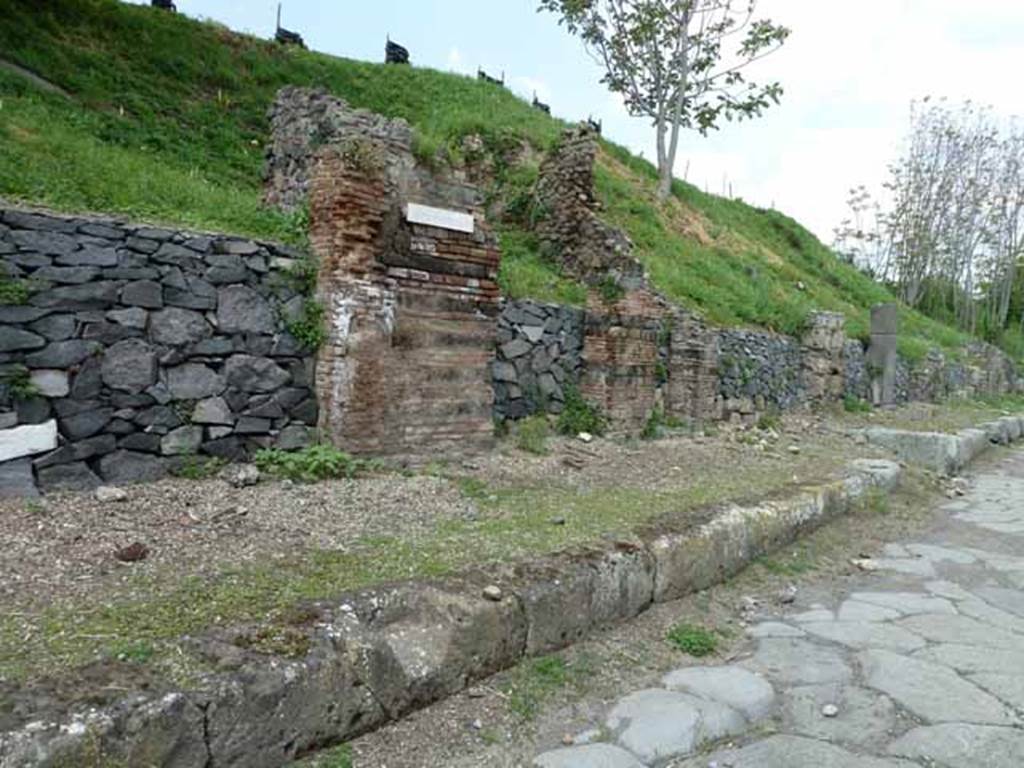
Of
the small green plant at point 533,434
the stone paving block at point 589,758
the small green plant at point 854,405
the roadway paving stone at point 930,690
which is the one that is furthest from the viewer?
the small green plant at point 854,405

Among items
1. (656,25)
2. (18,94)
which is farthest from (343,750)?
(656,25)

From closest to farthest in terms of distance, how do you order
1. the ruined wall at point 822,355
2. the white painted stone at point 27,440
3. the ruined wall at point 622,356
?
the white painted stone at point 27,440 < the ruined wall at point 622,356 < the ruined wall at point 822,355

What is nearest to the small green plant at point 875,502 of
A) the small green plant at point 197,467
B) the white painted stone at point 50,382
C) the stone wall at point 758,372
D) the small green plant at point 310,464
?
the stone wall at point 758,372

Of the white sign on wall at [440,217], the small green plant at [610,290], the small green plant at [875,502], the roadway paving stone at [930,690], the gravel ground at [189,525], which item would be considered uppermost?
the white sign on wall at [440,217]

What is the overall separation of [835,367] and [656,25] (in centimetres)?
1147

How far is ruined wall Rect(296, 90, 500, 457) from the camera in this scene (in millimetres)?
5242

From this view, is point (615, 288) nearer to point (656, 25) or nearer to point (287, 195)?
point (287, 195)

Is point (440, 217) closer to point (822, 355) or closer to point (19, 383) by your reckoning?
point (19, 383)

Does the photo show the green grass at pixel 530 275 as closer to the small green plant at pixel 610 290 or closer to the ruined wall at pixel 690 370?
the small green plant at pixel 610 290

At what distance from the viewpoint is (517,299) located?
7.38 metres

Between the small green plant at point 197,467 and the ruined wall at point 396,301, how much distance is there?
2.51 feet

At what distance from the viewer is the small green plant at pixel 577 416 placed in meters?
7.70

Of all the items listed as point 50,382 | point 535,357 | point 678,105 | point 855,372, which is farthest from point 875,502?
point 678,105

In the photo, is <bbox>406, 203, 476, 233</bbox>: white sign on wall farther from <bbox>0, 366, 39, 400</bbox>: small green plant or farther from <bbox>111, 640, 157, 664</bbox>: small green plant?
<bbox>111, 640, 157, 664</bbox>: small green plant
